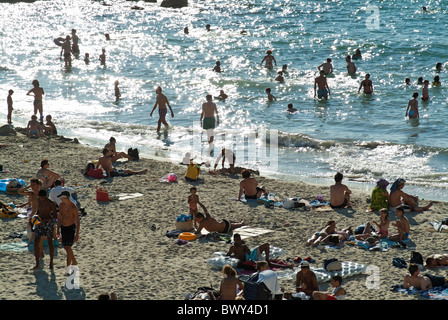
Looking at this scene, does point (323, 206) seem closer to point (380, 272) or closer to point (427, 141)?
point (380, 272)

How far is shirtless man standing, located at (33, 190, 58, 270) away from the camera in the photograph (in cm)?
764

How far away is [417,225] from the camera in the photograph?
393 inches

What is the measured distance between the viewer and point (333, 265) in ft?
25.8

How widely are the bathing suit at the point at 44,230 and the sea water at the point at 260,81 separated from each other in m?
6.90

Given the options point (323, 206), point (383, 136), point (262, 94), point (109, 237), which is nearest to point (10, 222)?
point (109, 237)

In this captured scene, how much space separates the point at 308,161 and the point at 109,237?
267 inches

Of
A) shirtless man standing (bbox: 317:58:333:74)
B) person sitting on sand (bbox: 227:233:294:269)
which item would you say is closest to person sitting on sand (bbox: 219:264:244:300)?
person sitting on sand (bbox: 227:233:294:269)

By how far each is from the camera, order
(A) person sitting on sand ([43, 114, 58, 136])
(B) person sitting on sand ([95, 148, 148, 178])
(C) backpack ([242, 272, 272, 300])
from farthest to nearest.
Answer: (A) person sitting on sand ([43, 114, 58, 136])
(B) person sitting on sand ([95, 148, 148, 178])
(C) backpack ([242, 272, 272, 300])

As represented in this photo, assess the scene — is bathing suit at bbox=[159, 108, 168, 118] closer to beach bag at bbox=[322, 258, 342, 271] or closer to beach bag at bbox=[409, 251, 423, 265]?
beach bag at bbox=[322, 258, 342, 271]

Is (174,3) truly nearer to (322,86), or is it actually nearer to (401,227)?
(322,86)

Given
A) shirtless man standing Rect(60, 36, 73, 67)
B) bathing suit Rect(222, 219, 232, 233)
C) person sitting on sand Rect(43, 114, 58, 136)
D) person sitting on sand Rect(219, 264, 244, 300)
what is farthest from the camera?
shirtless man standing Rect(60, 36, 73, 67)

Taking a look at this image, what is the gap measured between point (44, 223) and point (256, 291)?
2.92 meters

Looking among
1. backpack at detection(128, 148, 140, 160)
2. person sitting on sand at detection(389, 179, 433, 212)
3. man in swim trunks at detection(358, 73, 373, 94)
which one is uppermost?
man in swim trunks at detection(358, 73, 373, 94)

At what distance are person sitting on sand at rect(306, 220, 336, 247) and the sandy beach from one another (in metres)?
0.14
